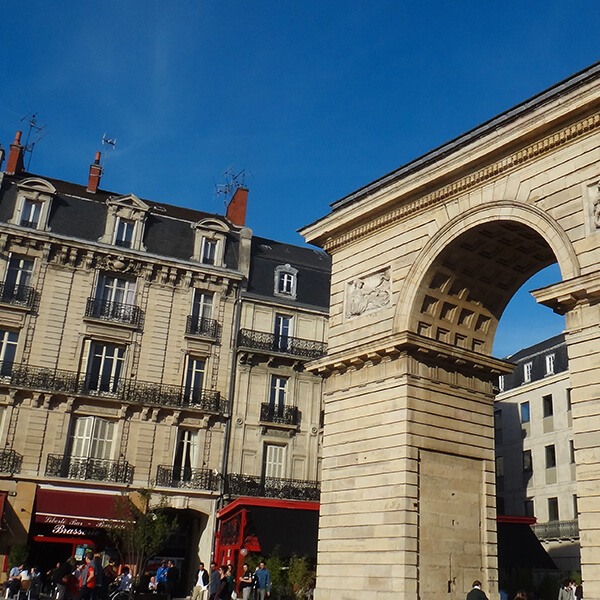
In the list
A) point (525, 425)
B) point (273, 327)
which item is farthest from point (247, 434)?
point (525, 425)

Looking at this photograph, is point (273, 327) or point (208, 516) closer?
point (208, 516)

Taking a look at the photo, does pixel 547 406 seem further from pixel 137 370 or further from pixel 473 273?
pixel 473 273

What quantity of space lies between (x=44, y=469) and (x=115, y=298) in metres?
7.44

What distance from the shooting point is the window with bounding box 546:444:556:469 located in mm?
39938

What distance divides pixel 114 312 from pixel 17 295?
383cm

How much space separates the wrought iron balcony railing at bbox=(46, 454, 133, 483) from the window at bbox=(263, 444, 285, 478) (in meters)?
5.62

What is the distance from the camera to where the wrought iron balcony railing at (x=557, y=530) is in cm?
3678

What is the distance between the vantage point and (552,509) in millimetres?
39281

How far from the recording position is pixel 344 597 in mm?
16312

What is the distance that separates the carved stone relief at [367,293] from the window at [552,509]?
83.8 ft

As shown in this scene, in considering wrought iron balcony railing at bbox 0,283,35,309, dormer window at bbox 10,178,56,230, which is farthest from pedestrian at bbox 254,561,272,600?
dormer window at bbox 10,178,56,230

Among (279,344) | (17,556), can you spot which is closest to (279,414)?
(279,344)

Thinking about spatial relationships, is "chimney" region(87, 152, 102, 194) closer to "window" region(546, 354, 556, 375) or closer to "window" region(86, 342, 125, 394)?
"window" region(86, 342, 125, 394)

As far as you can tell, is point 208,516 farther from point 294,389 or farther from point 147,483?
point 294,389
